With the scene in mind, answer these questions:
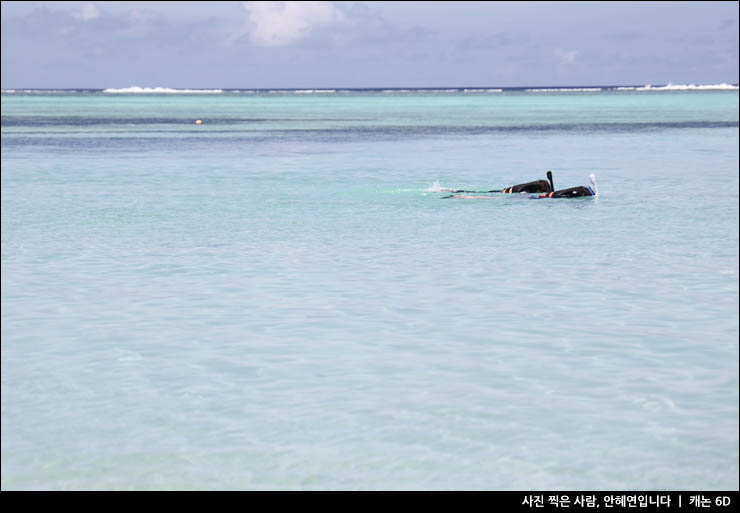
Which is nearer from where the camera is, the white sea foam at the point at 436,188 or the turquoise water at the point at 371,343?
the turquoise water at the point at 371,343

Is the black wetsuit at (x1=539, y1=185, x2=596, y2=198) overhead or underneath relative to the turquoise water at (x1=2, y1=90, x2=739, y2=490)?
overhead

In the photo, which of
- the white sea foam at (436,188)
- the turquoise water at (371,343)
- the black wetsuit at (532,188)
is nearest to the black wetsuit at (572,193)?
the turquoise water at (371,343)

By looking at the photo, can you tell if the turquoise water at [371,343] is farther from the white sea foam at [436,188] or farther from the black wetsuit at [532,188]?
the white sea foam at [436,188]

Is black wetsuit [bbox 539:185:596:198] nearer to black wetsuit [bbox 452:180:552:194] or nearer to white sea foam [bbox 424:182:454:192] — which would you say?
black wetsuit [bbox 452:180:552:194]

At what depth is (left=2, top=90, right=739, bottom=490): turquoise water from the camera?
911 centimetres

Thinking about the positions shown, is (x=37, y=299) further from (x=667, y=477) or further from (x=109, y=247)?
(x=667, y=477)

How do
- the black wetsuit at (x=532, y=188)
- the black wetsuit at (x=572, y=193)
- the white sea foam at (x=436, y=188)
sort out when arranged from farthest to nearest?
the white sea foam at (x=436, y=188) < the black wetsuit at (x=532, y=188) < the black wetsuit at (x=572, y=193)

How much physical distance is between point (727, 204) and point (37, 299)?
1855 centimetres

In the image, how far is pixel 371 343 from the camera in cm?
1296

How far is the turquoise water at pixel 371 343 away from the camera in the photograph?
29.9 ft

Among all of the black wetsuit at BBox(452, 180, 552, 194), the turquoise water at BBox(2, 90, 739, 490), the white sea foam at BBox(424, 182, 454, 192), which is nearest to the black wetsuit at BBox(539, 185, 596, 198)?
the turquoise water at BBox(2, 90, 739, 490)

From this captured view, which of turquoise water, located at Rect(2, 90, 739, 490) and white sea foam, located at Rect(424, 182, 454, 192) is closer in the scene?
turquoise water, located at Rect(2, 90, 739, 490)

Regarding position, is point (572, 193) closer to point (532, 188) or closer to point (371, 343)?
point (532, 188)

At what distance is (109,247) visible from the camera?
2045 centimetres
